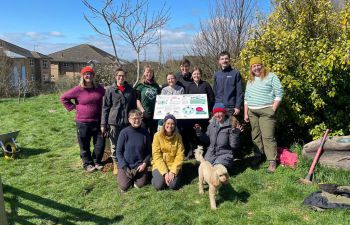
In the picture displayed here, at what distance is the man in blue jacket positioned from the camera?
21.9 feet

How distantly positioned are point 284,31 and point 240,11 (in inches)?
239

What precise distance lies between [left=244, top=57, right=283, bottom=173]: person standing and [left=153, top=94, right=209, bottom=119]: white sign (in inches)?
34.5

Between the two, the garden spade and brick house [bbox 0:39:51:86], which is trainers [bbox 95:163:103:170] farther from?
brick house [bbox 0:39:51:86]

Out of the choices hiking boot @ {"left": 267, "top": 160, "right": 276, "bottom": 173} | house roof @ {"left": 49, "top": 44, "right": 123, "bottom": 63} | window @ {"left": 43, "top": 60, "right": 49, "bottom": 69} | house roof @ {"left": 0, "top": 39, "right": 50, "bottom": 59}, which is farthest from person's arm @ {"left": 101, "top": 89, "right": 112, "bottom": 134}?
house roof @ {"left": 49, "top": 44, "right": 123, "bottom": 63}

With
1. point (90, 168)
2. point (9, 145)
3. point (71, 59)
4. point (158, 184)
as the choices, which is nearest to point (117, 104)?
point (90, 168)

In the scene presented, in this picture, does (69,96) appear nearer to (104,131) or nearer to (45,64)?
(104,131)

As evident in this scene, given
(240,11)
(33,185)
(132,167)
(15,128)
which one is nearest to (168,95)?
(132,167)

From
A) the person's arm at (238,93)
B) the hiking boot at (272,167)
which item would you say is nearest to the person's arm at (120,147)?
the person's arm at (238,93)

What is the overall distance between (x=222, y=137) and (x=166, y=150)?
1050mm

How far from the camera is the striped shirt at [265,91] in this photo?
613 cm

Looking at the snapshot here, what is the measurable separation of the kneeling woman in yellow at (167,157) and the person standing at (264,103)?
1488 mm

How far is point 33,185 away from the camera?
6984 millimetres

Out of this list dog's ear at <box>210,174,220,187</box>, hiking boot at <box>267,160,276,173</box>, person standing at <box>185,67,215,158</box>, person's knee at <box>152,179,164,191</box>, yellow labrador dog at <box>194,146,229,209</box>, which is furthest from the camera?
person standing at <box>185,67,215,158</box>

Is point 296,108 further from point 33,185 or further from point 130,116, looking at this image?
point 33,185
